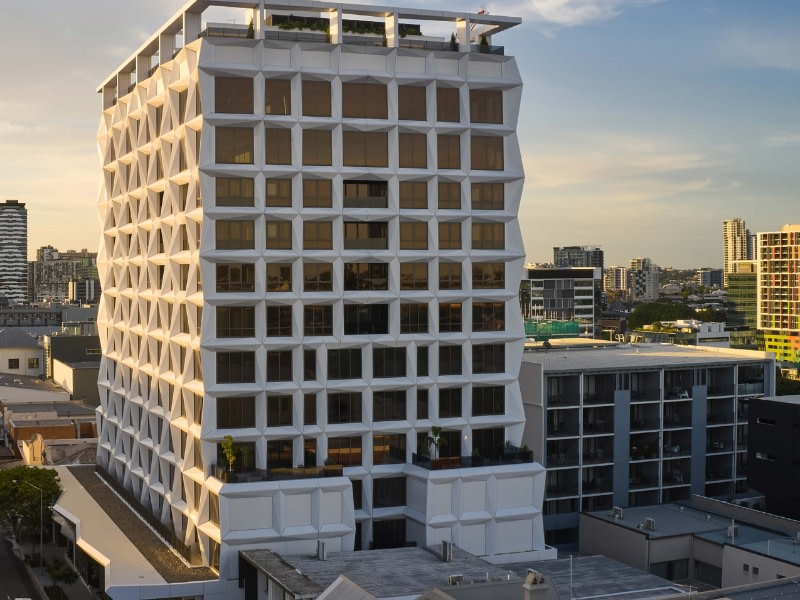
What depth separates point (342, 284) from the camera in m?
85.1

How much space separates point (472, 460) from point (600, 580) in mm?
15481

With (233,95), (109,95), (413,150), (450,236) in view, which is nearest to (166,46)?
(233,95)

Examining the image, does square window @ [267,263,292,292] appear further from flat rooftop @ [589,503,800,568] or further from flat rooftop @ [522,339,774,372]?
flat rooftop @ [589,503,800,568]

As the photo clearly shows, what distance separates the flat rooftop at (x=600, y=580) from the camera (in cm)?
7219

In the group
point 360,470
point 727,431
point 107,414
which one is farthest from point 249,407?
point 727,431

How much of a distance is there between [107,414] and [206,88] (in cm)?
4943

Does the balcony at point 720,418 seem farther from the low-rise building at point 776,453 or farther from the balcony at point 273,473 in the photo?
the balcony at point 273,473

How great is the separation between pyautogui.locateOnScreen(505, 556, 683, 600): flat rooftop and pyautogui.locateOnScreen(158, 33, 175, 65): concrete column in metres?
50.8

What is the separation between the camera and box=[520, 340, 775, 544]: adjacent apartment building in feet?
333

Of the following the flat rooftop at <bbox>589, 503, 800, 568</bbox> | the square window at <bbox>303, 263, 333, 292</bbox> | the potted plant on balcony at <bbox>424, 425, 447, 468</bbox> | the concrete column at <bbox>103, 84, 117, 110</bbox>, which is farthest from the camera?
the concrete column at <bbox>103, 84, 117, 110</bbox>

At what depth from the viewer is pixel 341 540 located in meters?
81.6

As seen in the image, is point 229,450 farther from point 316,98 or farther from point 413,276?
point 316,98

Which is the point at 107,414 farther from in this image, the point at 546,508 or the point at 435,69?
the point at 435,69

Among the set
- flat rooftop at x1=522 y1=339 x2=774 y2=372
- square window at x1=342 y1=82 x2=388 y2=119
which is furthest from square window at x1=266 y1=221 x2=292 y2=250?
flat rooftop at x1=522 y1=339 x2=774 y2=372
